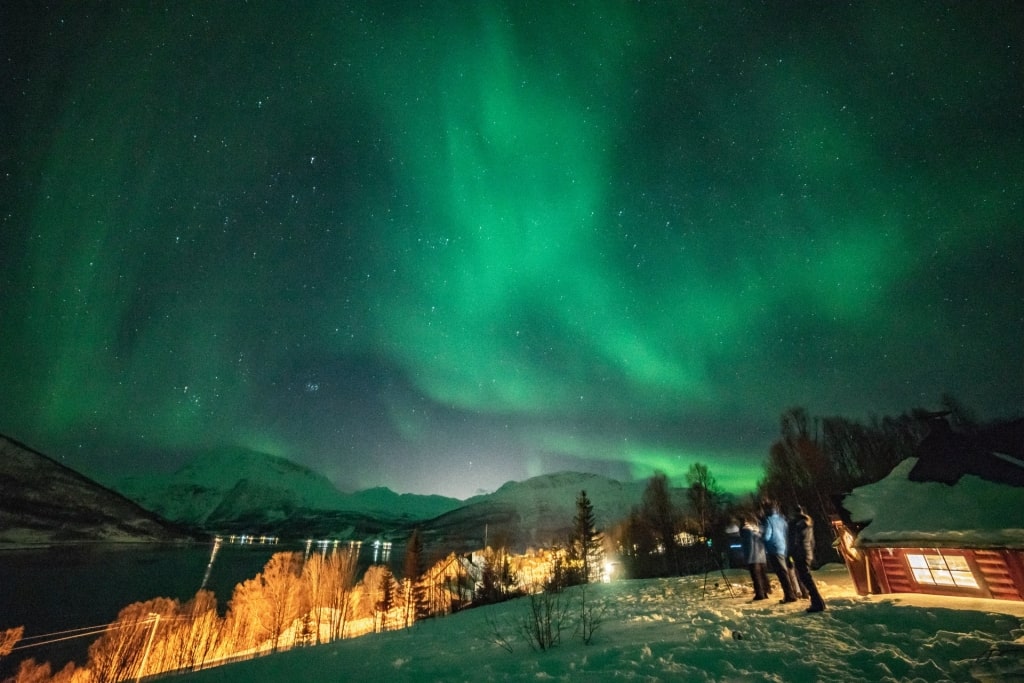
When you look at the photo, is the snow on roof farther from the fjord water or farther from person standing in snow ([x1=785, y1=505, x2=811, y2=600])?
the fjord water

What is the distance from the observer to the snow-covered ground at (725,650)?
229 inches

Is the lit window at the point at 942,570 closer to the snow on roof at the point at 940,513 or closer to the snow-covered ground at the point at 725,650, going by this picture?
the snow on roof at the point at 940,513

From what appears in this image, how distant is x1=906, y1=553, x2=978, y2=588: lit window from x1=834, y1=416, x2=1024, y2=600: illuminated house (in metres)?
0.02

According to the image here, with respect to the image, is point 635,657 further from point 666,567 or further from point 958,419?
point 958,419

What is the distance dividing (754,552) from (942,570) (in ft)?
15.1

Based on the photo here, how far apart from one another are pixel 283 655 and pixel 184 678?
229cm

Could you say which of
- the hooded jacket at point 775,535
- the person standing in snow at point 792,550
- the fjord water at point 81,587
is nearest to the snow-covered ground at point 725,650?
the person standing in snow at point 792,550

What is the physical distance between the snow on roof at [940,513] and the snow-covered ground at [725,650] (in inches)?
63.2

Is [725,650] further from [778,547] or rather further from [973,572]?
[973,572]

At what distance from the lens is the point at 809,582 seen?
9227mm

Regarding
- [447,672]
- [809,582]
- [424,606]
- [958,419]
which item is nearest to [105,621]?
[424,606]

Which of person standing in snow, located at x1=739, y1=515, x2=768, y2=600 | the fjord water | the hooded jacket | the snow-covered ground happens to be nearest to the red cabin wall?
the snow-covered ground

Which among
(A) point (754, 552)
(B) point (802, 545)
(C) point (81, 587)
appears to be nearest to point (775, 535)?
(B) point (802, 545)

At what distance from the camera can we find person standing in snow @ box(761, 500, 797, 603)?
1037 cm
